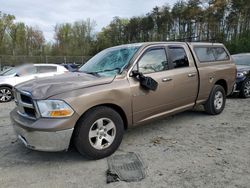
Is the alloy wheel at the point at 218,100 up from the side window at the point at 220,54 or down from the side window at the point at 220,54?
down

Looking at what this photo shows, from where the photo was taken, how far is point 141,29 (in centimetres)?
4859

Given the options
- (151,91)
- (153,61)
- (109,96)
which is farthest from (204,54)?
(109,96)

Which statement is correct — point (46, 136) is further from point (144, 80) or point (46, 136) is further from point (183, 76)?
point (183, 76)

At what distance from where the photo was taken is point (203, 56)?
592cm

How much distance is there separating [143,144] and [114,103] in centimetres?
104

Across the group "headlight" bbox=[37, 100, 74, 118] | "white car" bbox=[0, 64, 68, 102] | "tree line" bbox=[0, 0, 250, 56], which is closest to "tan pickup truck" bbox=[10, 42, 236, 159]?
"headlight" bbox=[37, 100, 74, 118]

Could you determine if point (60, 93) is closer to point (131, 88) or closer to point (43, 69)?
point (131, 88)

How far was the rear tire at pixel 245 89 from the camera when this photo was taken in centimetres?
857

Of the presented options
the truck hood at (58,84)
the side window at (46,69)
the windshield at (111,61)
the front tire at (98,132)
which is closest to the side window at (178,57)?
the windshield at (111,61)

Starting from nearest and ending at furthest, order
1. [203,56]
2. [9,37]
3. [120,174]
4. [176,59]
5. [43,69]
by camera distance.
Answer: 1. [120,174]
2. [176,59]
3. [203,56]
4. [43,69]
5. [9,37]

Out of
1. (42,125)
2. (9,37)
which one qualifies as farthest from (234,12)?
(9,37)

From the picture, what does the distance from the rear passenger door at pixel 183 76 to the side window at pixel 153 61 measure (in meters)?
0.19

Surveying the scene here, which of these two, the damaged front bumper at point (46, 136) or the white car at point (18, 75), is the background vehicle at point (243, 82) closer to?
the white car at point (18, 75)

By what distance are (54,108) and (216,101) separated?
4284 mm
